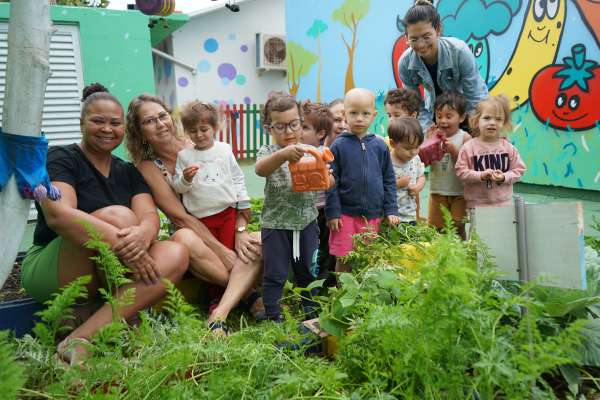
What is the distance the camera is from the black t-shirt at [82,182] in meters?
2.51

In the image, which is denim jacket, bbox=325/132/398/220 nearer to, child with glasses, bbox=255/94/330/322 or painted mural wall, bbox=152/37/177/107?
child with glasses, bbox=255/94/330/322

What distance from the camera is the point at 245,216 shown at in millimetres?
3133

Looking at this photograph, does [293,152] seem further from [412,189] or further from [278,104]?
[412,189]

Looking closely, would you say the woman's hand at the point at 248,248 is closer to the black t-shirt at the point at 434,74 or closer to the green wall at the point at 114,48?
the black t-shirt at the point at 434,74

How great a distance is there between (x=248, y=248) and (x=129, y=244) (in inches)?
30.0

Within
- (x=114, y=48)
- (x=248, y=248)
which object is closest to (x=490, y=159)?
(x=248, y=248)

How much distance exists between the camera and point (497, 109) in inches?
137

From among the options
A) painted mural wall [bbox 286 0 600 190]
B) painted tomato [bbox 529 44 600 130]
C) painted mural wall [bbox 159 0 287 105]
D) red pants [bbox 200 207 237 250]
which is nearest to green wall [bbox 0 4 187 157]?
red pants [bbox 200 207 237 250]

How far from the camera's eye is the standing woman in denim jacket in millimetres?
3576

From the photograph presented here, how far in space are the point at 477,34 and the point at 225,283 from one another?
6.33 meters

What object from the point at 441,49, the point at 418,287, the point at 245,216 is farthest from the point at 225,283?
the point at 441,49

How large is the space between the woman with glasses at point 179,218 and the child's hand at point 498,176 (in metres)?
1.61

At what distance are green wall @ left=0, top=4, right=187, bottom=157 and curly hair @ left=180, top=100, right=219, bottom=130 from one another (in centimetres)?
373

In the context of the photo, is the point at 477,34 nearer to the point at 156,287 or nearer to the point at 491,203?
the point at 491,203
